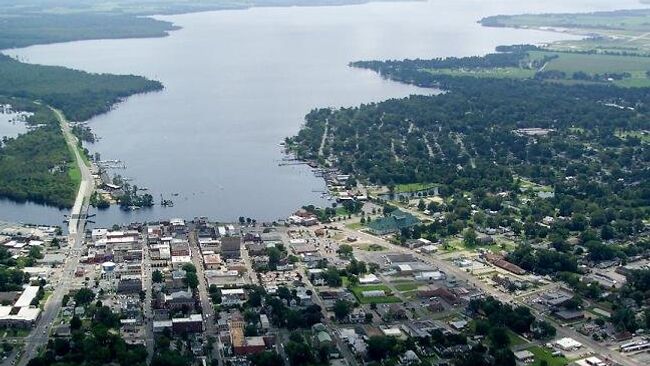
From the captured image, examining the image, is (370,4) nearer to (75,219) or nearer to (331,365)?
(75,219)

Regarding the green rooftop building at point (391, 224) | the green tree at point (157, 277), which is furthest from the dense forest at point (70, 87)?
the green tree at point (157, 277)

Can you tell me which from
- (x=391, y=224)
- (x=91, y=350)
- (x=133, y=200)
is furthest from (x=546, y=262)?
(x=133, y=200)

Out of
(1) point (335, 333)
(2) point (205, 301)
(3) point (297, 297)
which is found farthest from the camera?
(2) point (205, 301)

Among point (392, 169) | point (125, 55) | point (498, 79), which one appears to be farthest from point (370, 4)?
point (392, 169)

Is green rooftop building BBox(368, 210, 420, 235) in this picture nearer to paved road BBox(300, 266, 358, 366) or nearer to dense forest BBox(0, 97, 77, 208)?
paved road BBox(300, 266, 358, 366)

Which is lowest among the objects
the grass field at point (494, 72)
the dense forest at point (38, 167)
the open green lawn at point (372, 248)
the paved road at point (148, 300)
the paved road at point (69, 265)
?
the open green lawn at point (372, 248)

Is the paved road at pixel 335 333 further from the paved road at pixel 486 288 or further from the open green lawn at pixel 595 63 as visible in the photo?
the open green lawn at pixel 595 63

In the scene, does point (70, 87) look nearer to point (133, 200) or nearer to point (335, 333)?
point (133, 200)
